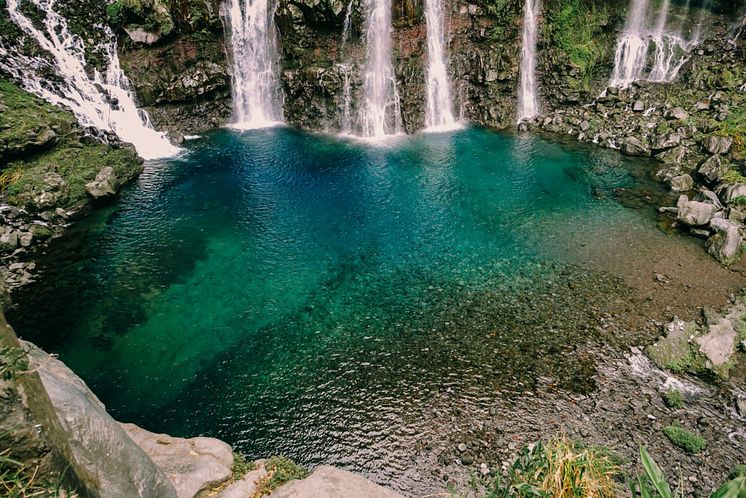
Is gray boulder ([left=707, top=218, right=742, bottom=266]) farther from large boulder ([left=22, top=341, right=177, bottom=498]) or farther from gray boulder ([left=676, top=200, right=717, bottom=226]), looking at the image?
large boulder ([left=22, top=341, right=177, bottom=498])

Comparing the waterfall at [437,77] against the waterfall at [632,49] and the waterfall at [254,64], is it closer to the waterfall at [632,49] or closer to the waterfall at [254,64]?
the waterfall at [254,64]

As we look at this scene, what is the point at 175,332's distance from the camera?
19.7 meters

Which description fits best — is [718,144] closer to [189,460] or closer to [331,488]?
[331,488]

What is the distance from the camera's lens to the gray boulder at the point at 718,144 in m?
30.2

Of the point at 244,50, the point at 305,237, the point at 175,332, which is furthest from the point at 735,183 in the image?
the point at 244,50

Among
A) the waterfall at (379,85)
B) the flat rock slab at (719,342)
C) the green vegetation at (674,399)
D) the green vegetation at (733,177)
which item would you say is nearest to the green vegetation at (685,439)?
the green vegetation at (674,399)

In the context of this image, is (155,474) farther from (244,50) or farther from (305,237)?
(244,50)

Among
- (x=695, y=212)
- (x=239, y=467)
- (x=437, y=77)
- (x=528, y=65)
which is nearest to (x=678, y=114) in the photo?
(x=528, y=65)

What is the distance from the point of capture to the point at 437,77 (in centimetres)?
3875

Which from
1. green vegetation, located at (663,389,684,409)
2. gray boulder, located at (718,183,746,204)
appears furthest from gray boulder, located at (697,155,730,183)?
green vegetation, located at (663,389,684,409)

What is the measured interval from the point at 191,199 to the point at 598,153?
29179 millimetres

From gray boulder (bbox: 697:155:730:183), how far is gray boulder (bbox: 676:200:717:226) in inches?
166

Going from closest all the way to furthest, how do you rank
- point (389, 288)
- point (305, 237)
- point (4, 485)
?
point (4, 485) → point (389, 288) → point (305, 237)

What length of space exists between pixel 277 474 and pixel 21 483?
309 inches
